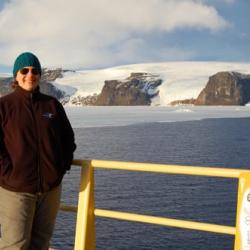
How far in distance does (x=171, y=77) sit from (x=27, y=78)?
15945 centimetres

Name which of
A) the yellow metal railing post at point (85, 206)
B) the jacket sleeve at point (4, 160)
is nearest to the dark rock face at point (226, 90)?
the yellow metal railing post at point (85, 206)

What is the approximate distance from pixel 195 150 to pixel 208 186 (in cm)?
1118

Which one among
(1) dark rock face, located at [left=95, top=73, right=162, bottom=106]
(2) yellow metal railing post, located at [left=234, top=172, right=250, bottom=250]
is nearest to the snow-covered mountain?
(1) dark rock face, located at [left=95, top=73, right=162, bottom=106]

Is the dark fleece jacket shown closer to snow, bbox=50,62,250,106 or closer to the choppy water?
the choppy water

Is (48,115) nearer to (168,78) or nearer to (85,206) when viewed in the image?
(85,206)

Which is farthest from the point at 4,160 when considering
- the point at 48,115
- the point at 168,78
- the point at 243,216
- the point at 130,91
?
the point at 130,91

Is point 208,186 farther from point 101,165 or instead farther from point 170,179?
point 101,165

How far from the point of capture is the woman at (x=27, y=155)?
3.13 meters

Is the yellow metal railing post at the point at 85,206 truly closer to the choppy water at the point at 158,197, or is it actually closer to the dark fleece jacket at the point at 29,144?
the dark fleece jacket at the point at 29,144

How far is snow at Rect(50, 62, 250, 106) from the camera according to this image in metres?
151

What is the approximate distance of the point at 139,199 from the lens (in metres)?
15.6

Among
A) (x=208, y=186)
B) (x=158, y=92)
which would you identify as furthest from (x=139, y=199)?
(x=158, y=92)

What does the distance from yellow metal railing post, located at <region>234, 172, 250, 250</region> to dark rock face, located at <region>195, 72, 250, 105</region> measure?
532ft

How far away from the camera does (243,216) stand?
2869 mm
